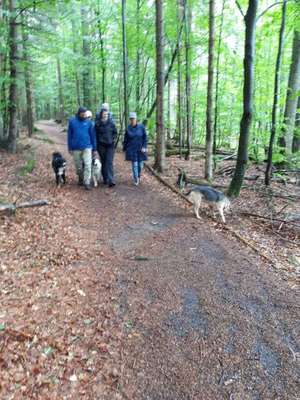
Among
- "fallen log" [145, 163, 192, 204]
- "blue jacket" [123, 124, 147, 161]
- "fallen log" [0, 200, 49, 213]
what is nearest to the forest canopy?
"fallen log" [145, 163, 192, 204]

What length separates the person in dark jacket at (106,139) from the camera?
938cm

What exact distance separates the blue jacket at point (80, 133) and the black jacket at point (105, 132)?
0.52m

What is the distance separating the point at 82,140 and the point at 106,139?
0.97 m

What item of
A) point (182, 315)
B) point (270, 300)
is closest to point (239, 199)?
point (270, 300)

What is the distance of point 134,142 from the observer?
9672 millimetres

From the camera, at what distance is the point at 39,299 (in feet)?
13.6

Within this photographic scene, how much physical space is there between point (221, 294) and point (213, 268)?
74 cm

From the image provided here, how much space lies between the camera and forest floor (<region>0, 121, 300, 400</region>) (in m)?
3.05

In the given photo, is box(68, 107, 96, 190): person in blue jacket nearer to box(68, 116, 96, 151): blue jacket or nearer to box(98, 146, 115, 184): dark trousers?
box(68, 116, 96, 151): blue jacket

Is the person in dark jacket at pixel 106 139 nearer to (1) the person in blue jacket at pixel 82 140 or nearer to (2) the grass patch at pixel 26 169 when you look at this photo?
(1) the person in blue jacket at pixel 82 140

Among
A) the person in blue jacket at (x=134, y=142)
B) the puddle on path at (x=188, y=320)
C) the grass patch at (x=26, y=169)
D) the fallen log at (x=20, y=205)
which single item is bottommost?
the puddle on path at (x=188, y=320)

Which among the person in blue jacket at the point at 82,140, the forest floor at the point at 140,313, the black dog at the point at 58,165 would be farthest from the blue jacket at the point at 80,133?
the forest floor at the point at 140,313

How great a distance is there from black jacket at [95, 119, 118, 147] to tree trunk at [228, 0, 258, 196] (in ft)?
12.7

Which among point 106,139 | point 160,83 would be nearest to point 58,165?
point 106,139
